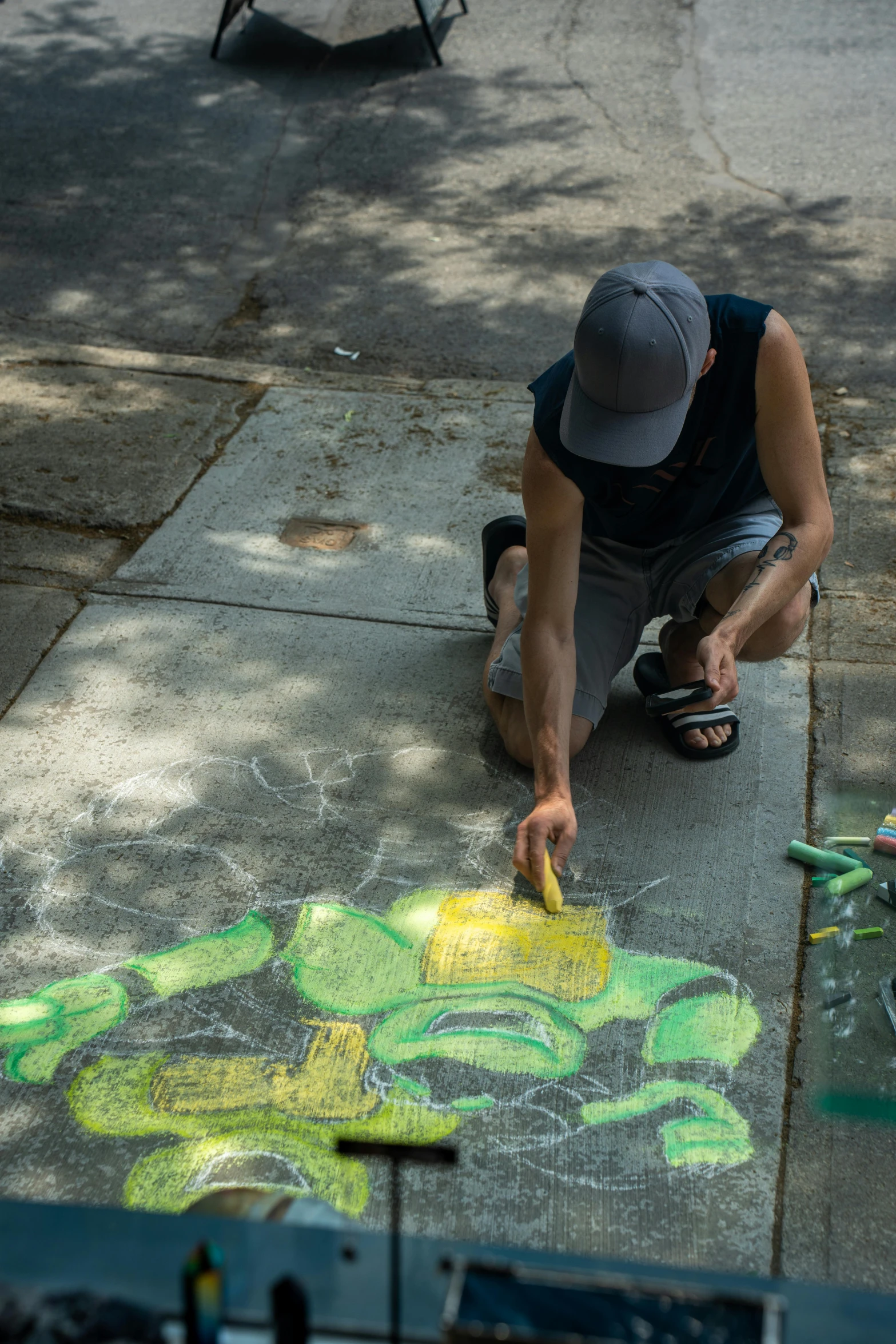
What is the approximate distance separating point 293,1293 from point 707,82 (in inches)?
320

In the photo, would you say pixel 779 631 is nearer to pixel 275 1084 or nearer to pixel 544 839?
pixel 544 839

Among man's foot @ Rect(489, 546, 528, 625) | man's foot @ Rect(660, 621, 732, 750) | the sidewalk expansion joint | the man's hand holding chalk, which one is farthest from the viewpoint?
the sidewalk expansion joint

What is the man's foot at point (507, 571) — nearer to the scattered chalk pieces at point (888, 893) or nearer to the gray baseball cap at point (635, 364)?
the gray baseball cap at point (635, 364)

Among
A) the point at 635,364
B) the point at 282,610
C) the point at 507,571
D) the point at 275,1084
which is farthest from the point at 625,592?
the point at 275,1084

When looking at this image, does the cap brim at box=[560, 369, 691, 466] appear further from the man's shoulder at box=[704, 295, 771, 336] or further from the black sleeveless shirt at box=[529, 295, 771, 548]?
the man's shoulder at box=[704, 295, 771, 336]

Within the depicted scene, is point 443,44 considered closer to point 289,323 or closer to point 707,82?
point 707,82

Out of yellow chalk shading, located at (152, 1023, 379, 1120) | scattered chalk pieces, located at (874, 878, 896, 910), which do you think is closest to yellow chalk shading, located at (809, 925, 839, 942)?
scattered chalk pieces, located at (874, 878, 896, 910)

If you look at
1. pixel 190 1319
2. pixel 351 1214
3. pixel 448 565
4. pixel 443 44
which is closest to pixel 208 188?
pixel 443 44

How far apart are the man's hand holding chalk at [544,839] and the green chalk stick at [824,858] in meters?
0.54

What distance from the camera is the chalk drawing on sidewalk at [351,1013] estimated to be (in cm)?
174

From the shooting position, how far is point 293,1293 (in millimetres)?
799

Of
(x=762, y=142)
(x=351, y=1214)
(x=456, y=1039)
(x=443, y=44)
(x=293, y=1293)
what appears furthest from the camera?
(x=443, y=44)

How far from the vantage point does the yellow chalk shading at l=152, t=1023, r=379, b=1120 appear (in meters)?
1.78

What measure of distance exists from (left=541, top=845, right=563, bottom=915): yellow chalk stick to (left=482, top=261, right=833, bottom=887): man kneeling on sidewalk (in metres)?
0.04
